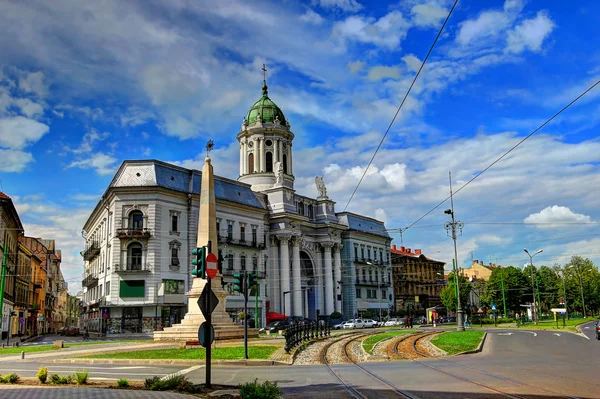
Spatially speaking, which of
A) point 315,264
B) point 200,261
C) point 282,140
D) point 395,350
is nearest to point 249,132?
point 282,140

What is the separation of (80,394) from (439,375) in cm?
1000

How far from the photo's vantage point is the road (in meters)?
13.1

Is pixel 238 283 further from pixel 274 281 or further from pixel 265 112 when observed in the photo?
pixel 265 112

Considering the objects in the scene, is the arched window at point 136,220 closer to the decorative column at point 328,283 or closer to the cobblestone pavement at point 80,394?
the decorative column at point 328,283

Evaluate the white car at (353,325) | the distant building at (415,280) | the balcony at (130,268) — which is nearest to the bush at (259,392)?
the balcony at (130,268)

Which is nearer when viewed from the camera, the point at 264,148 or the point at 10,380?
the point at 10,380

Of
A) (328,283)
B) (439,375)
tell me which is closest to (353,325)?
(328,283)

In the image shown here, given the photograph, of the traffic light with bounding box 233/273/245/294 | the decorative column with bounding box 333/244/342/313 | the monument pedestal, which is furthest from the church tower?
the traffic light with bounding box 233/273/245/294

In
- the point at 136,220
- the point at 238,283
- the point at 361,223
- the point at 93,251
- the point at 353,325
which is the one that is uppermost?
the point at 361,223

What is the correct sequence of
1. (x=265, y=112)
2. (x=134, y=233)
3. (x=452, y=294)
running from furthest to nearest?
1. (x=452, y=294)
2. (x=265, y=112)
3. (x=134, y=233)

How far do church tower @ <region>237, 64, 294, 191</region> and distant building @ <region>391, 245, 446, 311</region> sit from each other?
32885mm

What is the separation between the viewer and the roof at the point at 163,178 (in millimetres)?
58719

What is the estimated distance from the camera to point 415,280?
110 metres

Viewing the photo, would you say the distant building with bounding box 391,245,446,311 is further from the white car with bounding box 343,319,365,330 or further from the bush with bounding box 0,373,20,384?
the bush with bounding box 0,373,20,384
